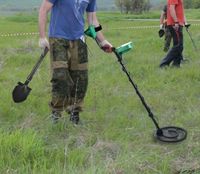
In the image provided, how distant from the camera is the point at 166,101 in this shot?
6.58 meters

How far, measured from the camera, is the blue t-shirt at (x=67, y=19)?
491 cm

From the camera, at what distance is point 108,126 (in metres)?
5.30

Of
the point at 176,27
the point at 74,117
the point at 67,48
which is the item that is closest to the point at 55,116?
the point at 74,117

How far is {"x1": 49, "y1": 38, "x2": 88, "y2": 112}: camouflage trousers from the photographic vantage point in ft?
16.4

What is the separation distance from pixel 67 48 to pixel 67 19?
0.32m

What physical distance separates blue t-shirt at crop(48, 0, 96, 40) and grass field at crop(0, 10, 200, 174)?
934 mm

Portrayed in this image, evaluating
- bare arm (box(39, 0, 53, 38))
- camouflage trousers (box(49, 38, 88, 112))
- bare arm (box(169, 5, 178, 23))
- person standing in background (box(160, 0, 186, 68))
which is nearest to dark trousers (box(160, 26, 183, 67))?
person standing in background (box(160, 0, 186, 68))

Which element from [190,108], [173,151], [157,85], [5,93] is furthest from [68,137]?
[157,85]

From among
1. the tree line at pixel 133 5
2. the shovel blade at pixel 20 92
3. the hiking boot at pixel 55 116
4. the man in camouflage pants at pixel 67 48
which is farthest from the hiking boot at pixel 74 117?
the tree line at pixel 133 5

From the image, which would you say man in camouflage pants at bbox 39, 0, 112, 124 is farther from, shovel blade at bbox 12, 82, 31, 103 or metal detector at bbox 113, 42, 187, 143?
shovel blade at bbox 12, 82, 31, 103

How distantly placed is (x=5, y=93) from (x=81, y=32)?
2.29 meters

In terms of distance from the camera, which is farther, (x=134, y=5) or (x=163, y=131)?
(x=134, y=5)

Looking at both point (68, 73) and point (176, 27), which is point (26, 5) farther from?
point (68, 73)

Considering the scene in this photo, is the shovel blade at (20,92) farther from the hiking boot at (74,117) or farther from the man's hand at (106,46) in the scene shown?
the man's hand at (106,46)
